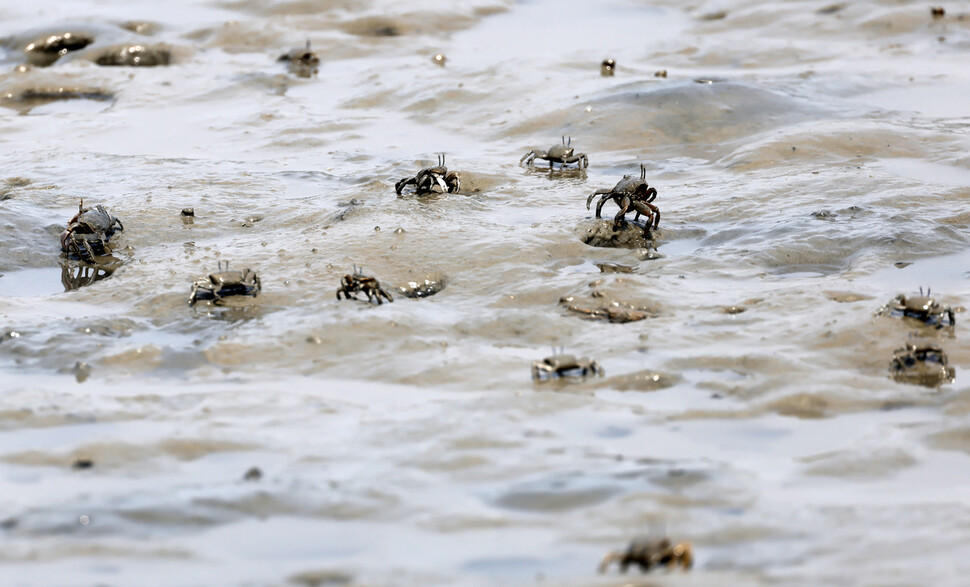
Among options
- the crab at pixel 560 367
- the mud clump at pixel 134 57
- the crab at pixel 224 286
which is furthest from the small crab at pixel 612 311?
the mud clump at pixel 134 57

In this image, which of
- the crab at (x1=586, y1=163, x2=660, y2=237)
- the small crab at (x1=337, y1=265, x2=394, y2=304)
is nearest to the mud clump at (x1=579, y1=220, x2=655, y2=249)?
the crab at (x1=586, y1=163, x2=660, y2=237)

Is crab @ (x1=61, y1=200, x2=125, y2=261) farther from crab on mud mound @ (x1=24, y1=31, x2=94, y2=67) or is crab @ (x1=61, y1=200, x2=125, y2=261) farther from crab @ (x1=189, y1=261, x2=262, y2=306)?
crab on mud mound @ (x1=24, y1=31, x2=94, y2=67)

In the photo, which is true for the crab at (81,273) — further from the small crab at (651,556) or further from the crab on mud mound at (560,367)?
the small crab at (651,556)

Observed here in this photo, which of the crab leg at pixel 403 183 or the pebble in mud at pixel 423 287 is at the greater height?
the crab leg at pixel 403 183

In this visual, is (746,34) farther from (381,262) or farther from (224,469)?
(224,469)

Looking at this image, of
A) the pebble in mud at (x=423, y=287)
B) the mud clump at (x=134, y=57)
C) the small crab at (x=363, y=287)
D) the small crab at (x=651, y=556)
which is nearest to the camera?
the small crab at (x=651, y=556)
